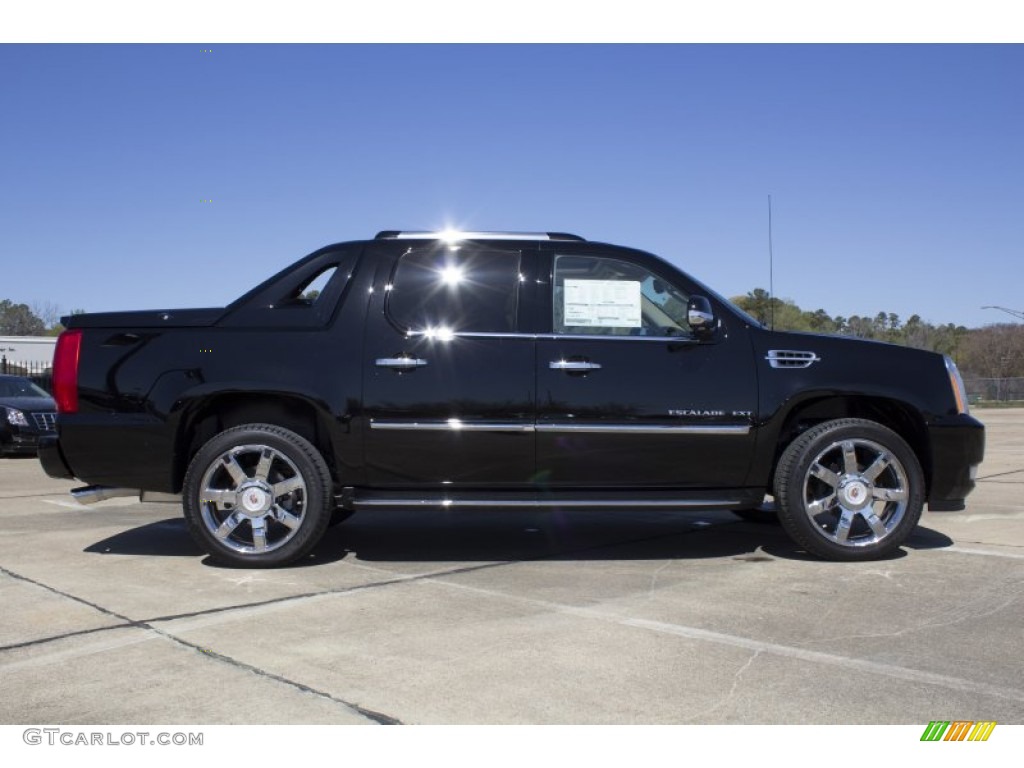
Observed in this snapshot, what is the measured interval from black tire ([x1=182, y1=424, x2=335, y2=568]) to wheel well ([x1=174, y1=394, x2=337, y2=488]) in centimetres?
18

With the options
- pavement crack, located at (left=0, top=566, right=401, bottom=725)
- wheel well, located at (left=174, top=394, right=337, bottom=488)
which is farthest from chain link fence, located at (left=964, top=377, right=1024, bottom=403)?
pavement crack, located at (left=0, top=566, right=401, bottom=725)

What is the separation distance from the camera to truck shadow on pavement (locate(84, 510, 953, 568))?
5594 mm

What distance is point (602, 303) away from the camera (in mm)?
5430

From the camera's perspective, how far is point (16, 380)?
50.4 ft

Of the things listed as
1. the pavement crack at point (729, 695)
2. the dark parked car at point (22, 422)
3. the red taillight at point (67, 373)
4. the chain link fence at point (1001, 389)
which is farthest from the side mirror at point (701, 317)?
the chain link fence at point (1001, 389)

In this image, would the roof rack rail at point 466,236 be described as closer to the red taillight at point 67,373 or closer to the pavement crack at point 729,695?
the red taillight at point 67,373

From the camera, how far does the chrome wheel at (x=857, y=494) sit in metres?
5.29

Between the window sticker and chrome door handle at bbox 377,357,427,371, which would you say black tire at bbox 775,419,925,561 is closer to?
the window sticker

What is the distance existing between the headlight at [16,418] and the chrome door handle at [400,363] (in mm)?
10425

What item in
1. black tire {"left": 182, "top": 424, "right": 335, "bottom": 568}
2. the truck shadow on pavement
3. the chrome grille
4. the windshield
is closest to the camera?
black tire {"left": 182, "top": 424, "right": 335, "bottom": 568}

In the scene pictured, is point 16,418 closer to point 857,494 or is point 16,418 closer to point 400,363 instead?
point 400,363

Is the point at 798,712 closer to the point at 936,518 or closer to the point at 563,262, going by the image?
the point at 563,262
